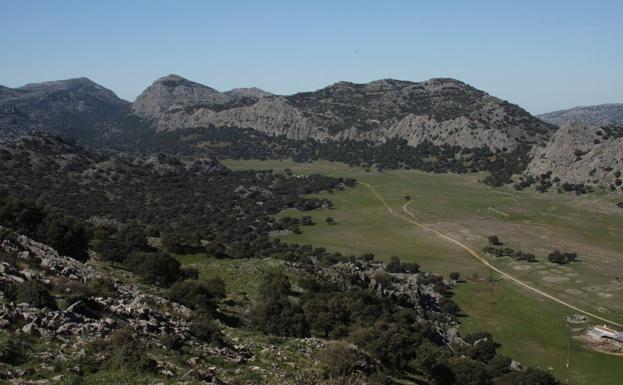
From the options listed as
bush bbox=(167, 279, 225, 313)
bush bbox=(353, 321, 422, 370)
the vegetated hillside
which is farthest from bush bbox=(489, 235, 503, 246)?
bush bbox=(167, 279, 225, 313)

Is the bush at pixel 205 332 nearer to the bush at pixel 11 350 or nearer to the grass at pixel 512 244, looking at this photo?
the bush at pixel 11 350

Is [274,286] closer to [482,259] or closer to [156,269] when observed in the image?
[156,269]

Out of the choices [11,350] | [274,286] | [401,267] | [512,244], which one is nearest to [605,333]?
[401,267]

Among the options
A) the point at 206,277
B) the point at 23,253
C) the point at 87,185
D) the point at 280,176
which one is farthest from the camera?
the point at 280,176

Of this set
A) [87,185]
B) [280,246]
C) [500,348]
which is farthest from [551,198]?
[87,185]

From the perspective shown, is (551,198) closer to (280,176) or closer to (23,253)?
(280,176)

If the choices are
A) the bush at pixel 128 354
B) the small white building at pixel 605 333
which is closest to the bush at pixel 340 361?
the bush at pixel 128 354
